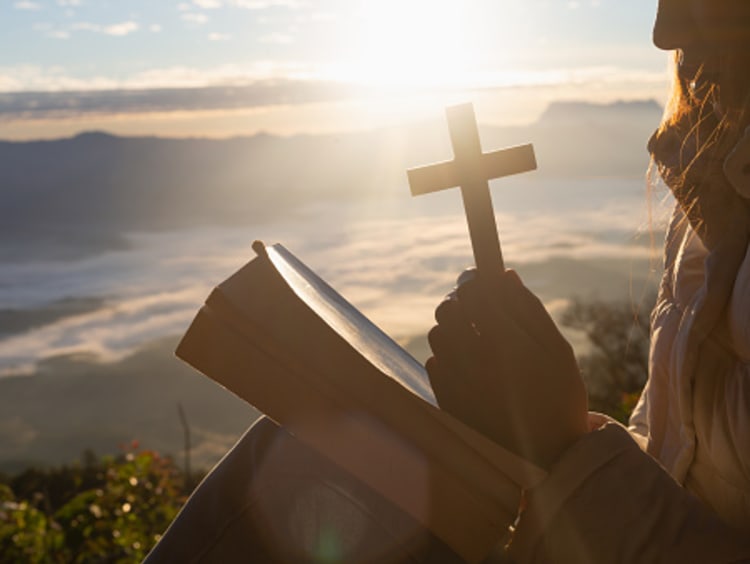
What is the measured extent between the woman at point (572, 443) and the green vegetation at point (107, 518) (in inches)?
101

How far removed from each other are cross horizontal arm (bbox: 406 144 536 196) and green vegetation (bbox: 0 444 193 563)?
2784 millimetres

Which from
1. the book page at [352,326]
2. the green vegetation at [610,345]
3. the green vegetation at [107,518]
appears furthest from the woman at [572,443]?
the green vegetation at [610,345]

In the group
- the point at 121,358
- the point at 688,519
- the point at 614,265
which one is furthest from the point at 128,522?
the point at 614,265

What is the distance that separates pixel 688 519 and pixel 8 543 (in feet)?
11.7

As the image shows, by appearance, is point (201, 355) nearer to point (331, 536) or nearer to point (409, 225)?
point (331, 536)

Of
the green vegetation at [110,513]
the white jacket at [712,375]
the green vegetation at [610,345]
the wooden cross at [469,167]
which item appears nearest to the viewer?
the white jacket at [712,375]

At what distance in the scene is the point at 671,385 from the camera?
2018 millimetres

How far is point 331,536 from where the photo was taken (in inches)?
69.6

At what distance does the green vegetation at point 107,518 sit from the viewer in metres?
4.33

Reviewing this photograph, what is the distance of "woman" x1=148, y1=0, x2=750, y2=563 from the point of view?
1.69m

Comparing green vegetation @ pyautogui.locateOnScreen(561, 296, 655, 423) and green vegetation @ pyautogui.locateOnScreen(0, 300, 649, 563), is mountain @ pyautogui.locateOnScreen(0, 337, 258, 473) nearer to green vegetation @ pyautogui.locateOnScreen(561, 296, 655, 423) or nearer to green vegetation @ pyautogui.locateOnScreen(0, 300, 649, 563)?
green vegetation @ pyautogui.locateOnScreen(561, 296, 655, 423)

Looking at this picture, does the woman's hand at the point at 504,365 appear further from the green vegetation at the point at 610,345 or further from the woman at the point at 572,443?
the green vegetation at the point at 610,345

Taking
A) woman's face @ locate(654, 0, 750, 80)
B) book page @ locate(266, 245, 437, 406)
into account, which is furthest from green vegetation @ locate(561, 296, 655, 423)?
woman's face @ locate(654, 0, 750, 80)

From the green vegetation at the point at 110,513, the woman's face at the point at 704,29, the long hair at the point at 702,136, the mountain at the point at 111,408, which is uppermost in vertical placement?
the woman's face at the point at 704,29
